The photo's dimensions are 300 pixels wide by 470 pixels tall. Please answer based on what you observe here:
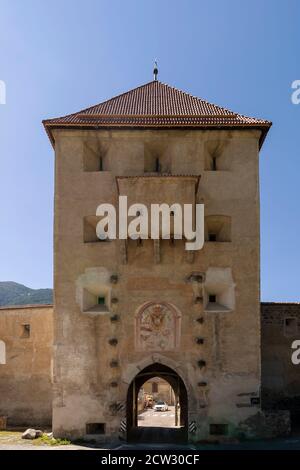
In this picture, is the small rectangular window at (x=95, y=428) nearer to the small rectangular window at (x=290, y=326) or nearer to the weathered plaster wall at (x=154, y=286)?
the weathered plaster wall at (x=154, y=286)

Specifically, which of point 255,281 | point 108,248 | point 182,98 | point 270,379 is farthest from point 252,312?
point 182,98

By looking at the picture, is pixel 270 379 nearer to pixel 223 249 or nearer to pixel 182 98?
pixel 223 249

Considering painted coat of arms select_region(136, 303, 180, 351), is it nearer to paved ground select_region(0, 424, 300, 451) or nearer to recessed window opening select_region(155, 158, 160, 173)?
paved ground select_region(0, 424, 300, 451)

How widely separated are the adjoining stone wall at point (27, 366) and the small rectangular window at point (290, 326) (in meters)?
9.81

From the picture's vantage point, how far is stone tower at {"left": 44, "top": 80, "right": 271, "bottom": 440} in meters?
18.5

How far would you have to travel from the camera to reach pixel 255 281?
19297 mm

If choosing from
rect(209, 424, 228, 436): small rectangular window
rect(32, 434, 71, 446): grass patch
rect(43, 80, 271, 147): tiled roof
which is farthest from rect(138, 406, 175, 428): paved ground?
rect(43, 80, 271, 147): tiled roof

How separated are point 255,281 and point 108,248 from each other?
5.37 m

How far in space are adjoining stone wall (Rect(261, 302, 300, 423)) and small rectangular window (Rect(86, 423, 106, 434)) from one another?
22.2ft

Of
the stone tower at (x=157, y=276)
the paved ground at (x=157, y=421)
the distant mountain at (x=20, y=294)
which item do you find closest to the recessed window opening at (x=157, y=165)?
the stone tower at (x=157, y=276)

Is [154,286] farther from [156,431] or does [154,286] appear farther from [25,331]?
[156,431]

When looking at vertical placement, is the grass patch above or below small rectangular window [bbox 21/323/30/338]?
below

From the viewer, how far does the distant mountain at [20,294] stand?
430 ft
